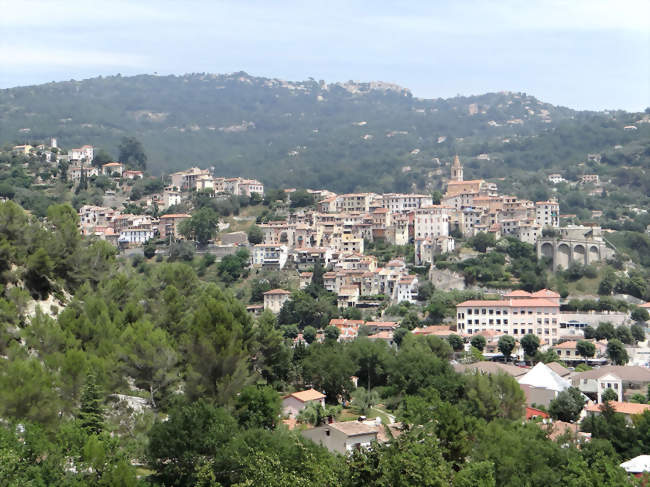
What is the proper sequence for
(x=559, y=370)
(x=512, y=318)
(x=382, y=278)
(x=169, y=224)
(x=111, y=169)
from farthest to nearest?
(x=111, y=169) → (x=169, y=224) → (x=382, y=278) → (x=512, y=318) → (x=559, y=370)

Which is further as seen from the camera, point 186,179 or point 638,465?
point 186,179

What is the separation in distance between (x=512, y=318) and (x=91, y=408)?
38046 mm

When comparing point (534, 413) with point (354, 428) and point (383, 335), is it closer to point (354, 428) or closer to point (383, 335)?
point (354, 428)

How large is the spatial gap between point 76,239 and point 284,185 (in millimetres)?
93985

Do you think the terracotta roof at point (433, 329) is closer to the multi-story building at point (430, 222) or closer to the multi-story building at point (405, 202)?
the multi-story building at point (430, 222)

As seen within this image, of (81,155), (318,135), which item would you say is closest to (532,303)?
(81,155)

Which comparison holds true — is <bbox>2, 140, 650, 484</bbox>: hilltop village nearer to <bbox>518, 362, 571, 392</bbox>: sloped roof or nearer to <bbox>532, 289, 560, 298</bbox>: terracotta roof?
<bbox>518, 362, 571, 392</bbox>: sloped roof

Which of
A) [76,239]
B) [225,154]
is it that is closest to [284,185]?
[225,154]

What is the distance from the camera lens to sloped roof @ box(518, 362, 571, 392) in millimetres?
40625

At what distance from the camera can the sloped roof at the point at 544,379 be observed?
40625mm

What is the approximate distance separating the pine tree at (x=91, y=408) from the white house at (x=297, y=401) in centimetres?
892

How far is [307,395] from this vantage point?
31.7 metres

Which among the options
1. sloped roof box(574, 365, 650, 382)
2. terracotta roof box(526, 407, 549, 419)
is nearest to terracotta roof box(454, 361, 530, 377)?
sloped roof box(574, 365, 650, 382)

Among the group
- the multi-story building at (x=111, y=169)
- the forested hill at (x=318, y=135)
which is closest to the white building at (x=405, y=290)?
the multi-story building at (x=111, y=169)
